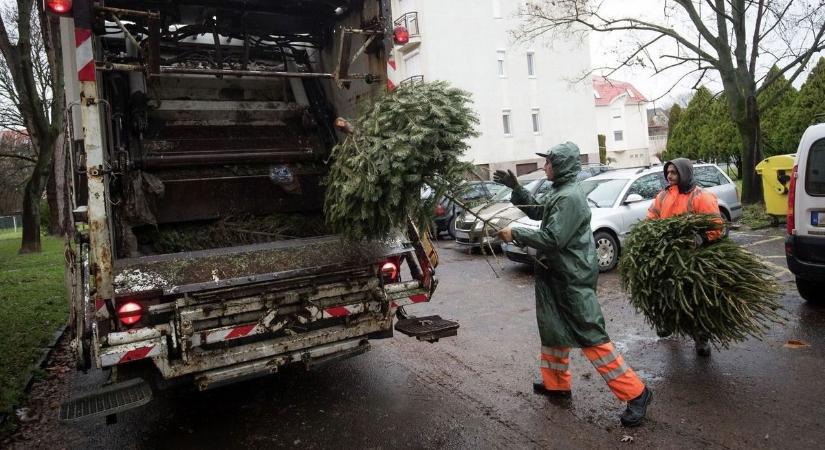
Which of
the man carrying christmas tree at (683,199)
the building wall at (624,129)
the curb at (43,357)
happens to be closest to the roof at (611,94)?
the building wall at (624,129)

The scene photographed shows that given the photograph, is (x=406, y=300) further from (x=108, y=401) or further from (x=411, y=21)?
(x=411, y=21)

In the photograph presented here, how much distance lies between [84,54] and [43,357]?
3.51 metres

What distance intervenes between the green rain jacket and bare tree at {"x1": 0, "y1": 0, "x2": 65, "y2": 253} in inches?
384

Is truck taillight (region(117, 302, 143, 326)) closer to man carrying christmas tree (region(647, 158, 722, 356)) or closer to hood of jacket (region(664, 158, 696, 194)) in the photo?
man carrying christmas tree (region(647, 158, 722, 356))

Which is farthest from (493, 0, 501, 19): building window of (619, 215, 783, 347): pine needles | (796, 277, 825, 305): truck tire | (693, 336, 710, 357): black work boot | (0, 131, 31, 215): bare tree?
(693, 336, 710, 357): black work boot

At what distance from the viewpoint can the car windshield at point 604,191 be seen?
895 centimetres

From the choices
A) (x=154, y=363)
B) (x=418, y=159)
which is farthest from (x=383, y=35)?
(x=154, y=363)

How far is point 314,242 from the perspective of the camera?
401cm

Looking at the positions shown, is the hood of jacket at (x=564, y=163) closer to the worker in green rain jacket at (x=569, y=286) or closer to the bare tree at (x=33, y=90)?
the worker in green rain jacket at (x=569, y=286)

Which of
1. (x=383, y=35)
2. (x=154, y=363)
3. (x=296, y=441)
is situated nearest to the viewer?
(x=154, y=363)

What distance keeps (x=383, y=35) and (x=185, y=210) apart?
221 centimetres

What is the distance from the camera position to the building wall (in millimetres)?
45062

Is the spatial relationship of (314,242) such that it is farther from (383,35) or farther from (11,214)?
(11,214)

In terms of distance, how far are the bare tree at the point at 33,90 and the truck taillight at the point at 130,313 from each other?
8.56m
